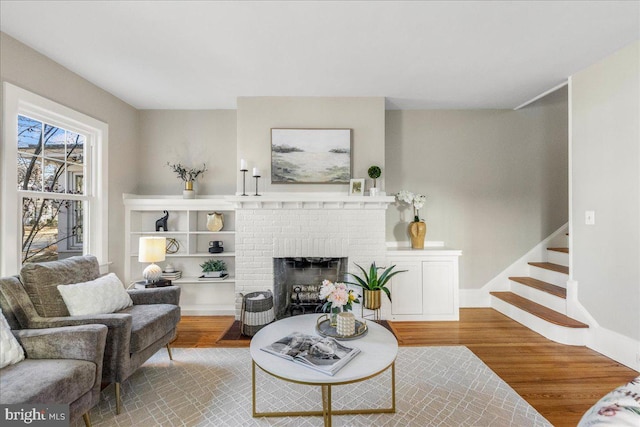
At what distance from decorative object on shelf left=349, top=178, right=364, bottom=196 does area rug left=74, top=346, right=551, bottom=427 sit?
1.75 meters

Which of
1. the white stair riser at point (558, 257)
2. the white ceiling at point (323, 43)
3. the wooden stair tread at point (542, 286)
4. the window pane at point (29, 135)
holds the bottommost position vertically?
the wooden stair tread at point (542, 286)

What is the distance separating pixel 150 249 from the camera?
296 cm

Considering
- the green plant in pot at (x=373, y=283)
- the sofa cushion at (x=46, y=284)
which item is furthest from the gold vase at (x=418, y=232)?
the sofa cushion at (x=46, y=284)

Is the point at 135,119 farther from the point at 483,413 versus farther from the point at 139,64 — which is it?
the point at 483,413

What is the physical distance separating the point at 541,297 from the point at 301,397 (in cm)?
293

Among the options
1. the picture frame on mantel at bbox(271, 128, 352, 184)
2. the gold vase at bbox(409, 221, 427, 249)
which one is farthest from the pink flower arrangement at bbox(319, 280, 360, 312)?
the gold vase at bbox(409, 221, 427, 249)

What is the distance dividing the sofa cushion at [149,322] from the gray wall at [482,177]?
2662 millimetres

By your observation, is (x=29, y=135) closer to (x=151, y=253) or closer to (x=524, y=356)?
(x=151, y=253)

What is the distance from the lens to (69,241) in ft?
9.42

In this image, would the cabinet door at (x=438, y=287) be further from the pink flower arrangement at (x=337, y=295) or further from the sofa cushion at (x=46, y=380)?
the sofa cushion at (x=46, y=380)

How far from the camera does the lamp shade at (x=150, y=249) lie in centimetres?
294

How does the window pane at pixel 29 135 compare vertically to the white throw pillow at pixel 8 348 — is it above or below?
above

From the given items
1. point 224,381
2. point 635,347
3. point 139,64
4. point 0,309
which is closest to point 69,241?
point 0,309

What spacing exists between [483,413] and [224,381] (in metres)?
1.75
